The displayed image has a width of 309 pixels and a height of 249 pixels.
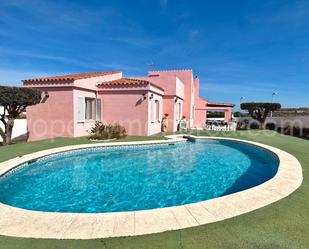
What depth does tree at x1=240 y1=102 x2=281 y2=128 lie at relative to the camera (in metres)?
28.7

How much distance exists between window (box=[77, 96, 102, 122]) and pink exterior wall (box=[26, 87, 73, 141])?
32.0 inches

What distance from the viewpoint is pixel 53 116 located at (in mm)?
16906

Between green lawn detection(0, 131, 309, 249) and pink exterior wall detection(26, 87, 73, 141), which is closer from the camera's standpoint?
green lawn detection(0, 131, 309, 249)

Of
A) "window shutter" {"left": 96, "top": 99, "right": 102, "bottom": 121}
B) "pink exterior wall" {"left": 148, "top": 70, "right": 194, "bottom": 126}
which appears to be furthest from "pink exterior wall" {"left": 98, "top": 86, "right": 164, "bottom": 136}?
"pink exterior wall" {"left": 148, "top": 70, "right": 194, "bottom": 126}

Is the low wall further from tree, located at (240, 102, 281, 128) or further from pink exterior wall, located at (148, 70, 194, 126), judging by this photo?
tree, located at (240, 102, 281, 128)

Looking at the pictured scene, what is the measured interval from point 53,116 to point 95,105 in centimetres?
361

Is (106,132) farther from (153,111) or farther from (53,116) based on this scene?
(153,111)

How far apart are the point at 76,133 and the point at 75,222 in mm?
13605

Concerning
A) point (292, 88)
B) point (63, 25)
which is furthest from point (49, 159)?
point (292, 88)

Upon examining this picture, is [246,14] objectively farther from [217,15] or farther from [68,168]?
[68,168]

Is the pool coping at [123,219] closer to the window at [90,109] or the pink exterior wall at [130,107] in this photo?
the pink exterior wall at [130,107]

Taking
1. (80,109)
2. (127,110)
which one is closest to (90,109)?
(80,109)

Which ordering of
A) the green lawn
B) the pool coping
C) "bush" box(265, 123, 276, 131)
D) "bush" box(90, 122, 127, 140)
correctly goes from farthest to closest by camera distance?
1. "bush" box(265, 123, 276, 131)
2. "bush" box(90, 122, 127, 140)
3. the pool coping
4. the green lawn

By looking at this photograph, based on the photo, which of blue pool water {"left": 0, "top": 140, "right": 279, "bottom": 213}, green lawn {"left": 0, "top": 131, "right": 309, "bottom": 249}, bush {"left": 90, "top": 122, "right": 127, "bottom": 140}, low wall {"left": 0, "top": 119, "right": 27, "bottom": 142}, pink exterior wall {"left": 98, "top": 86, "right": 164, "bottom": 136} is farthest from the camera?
low wall {"left": 0, "top": 119, "right": 27, "bottom": 142}
